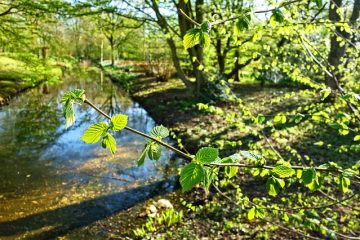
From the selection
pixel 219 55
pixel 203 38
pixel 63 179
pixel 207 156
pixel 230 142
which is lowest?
pixel 63 179

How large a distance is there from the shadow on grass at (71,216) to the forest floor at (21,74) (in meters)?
6.07

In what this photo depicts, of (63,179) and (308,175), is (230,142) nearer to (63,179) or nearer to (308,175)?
(308,175)

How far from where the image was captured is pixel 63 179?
7.61m

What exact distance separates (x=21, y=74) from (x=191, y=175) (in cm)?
1788

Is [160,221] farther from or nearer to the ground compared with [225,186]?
nearer to the ground

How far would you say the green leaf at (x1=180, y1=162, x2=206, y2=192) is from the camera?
3.29 feet

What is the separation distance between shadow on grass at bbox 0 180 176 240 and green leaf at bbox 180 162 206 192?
5.13 meters

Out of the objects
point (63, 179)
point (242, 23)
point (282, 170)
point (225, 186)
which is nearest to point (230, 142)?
point (242, 23)

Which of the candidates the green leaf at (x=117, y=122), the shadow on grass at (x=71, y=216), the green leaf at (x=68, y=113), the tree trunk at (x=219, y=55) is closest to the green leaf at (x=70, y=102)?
the green leaf at (x=68, y=113)

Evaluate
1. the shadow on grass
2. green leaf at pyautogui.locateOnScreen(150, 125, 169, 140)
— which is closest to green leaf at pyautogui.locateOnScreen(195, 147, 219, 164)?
green leaf at pyautogui.locateOnScreen(150, 125, 169, 140)

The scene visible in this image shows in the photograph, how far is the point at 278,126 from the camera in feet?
33.0

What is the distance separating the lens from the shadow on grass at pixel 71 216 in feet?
18.3

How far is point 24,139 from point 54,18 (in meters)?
4.90

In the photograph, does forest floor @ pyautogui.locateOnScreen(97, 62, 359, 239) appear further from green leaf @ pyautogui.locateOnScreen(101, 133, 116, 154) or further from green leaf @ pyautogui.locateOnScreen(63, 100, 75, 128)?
green leaf @ pyautogui.locateOnScreen(63, 100, 75, 128)
